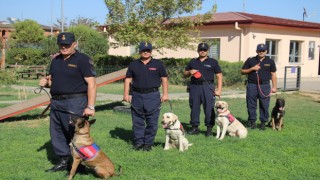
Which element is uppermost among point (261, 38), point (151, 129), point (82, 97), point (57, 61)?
point (261, 38)

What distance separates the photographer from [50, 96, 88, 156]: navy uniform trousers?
208 inches

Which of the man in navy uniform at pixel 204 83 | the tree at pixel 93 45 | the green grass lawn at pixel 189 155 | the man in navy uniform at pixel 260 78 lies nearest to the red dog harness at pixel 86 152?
the green grass lawn at pixel 189 155

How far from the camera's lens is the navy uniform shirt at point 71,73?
5.16 m

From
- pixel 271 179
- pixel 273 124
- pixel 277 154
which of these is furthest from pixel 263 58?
pixel 271 179

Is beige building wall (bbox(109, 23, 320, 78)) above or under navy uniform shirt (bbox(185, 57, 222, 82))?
above

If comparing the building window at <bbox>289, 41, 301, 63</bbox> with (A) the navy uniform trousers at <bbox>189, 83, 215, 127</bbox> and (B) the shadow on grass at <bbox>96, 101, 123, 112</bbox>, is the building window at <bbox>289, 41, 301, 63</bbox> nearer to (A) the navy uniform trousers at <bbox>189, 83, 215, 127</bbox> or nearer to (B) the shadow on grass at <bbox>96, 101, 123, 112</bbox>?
(B) the shadow on grass at <bbox>96, 101, 123, 112</bbox>

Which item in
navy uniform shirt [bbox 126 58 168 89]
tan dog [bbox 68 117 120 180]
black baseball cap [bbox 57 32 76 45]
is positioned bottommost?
tan dog [bbox 68 117 120 180]

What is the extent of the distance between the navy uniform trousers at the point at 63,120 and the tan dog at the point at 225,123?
124 inches

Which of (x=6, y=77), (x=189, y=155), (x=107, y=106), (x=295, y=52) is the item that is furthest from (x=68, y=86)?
(x=295, y=52)

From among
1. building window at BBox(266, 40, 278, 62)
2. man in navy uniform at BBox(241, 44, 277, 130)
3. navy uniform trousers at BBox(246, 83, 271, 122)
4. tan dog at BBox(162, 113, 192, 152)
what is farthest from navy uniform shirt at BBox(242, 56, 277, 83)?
building window at BBox(266, 40, 278, 62)

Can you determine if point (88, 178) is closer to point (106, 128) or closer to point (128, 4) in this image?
point (106, 128)

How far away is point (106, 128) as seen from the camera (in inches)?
347

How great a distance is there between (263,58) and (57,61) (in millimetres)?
4907

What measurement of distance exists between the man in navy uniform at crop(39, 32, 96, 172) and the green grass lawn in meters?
0.72
